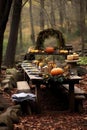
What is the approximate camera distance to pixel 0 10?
8172mm

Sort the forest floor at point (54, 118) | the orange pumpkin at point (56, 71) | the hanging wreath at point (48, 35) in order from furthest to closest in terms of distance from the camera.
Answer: the hanging wreath at point (48, 35)
the orange pumpkin at point (56, 71)
the forest floor at point (54, 118)

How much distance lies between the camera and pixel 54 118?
8883 mm

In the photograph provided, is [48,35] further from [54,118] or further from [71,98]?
[54,118]

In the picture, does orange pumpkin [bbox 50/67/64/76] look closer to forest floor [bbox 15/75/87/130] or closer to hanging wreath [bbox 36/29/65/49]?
forest floor [bbox 15/75/87/130]

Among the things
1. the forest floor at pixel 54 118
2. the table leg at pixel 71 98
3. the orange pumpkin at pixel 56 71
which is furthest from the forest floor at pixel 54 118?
the orange pumpkin at pixel 56 71

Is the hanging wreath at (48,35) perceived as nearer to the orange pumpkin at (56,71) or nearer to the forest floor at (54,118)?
the forest floor at (54,118)

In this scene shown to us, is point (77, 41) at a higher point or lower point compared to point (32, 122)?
higher

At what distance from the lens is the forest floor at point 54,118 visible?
7961 mm

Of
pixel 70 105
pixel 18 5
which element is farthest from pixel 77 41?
pixel 70 105

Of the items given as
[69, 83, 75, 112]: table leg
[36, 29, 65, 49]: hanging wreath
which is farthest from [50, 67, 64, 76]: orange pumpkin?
[36, 29, 65, 49]: hanging wreath

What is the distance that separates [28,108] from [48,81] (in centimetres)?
81

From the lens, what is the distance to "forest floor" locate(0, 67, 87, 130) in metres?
7.96

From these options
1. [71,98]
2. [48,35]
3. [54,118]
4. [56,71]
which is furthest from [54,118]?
[48,35]

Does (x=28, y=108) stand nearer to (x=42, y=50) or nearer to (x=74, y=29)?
(x=42, y=50)
